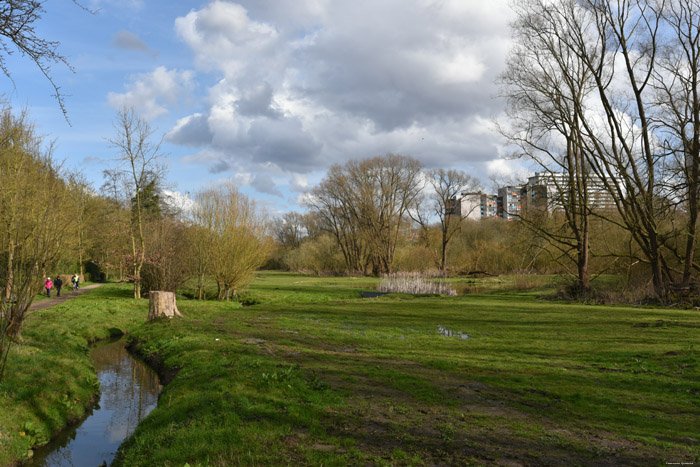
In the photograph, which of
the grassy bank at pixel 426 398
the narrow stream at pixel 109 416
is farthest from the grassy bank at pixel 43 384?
the grassy bank at pixel 426 398

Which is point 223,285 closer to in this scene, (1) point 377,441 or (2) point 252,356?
(2) point 252,356

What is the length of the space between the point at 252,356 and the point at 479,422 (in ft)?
17.9

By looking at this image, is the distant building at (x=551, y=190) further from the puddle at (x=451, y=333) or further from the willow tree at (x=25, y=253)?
the willow tree at (x=25, y=253)

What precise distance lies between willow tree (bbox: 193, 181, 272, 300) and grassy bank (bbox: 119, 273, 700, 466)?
11695 mm

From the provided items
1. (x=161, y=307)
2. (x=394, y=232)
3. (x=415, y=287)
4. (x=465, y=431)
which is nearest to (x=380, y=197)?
(x=394, y=232)

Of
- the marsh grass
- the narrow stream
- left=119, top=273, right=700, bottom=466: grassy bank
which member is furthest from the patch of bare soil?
the marsh grass

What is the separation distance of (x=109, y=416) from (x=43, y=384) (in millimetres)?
1409

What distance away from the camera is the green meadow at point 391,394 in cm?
532

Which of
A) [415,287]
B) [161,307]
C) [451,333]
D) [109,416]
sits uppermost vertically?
[161,307]

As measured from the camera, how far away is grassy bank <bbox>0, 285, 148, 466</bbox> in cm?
733

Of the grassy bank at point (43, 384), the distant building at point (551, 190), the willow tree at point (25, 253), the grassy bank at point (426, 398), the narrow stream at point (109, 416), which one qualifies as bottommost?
the narrow stream at point (109, 416)

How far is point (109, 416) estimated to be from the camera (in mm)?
9406

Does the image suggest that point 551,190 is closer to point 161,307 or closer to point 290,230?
point 161,307

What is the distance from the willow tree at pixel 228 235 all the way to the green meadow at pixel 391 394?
34.1ft
